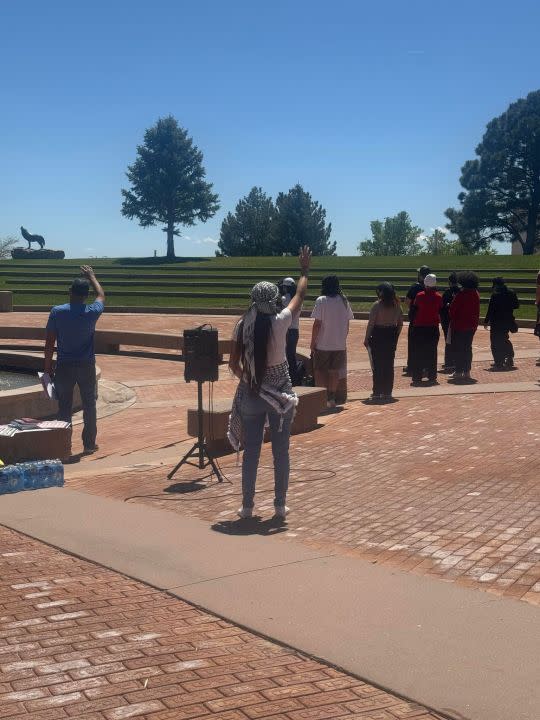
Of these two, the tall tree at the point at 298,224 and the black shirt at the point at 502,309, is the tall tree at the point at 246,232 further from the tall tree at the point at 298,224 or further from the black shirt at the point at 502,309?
the black shirt at the point at 502,309

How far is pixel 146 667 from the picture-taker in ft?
14.7

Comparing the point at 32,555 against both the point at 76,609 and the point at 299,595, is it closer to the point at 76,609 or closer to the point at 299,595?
the point at 76,609

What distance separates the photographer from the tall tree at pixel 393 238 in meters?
133

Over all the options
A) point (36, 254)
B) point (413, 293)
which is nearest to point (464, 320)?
point (413, 293)

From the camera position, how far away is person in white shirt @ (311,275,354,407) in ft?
39.2

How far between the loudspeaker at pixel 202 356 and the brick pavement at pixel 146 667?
3.30 m

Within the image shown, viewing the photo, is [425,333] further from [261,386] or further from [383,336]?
[261,386]

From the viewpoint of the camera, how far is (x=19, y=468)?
8.59m

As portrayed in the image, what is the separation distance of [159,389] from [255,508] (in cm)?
918

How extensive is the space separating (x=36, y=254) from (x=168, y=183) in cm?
1667

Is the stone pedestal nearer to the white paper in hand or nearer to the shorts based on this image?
the shorts

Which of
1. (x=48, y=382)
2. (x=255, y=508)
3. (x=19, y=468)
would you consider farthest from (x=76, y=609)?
(x=48, y=382)

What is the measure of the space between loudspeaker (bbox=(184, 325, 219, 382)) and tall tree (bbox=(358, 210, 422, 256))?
407ft

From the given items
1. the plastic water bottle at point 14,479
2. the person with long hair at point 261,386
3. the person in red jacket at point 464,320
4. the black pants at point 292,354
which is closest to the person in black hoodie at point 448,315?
the person in red jacket at point 464,320
